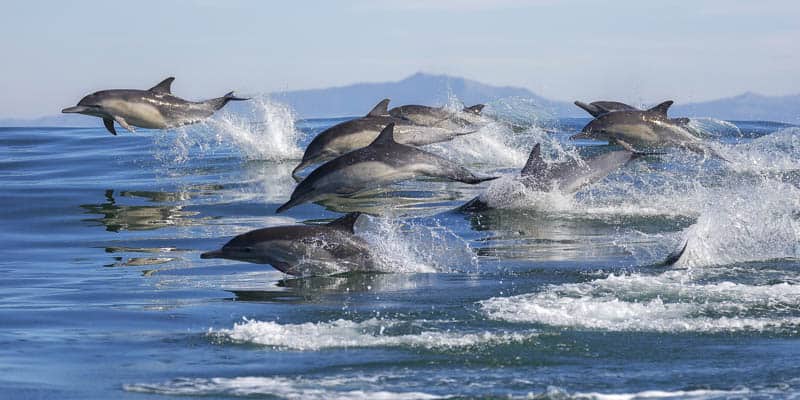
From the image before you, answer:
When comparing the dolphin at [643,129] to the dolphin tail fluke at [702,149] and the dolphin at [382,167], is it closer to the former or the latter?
the dolphin tail fluke at [702,149]

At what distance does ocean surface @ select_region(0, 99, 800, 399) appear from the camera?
693cm

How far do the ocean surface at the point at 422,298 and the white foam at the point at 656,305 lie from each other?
27 mm

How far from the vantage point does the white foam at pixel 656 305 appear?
8.17m

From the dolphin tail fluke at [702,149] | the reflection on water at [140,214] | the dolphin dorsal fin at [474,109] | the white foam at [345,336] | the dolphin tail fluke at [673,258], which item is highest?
the dolphin dorsal fin at [474,109]

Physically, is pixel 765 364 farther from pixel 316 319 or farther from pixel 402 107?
pixel 402 107

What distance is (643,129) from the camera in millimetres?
19266

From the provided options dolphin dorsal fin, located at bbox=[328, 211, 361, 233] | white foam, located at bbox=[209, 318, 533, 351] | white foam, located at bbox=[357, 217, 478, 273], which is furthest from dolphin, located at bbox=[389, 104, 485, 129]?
white foam, located at bbox=[209, 318, 533, 351]

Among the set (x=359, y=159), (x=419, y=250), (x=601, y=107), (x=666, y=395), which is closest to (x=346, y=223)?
(x=419, y=250)

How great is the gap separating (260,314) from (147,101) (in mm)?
9731

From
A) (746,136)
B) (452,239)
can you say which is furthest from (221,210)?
(746,136)

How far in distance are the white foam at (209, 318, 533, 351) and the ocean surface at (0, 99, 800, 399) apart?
23mm

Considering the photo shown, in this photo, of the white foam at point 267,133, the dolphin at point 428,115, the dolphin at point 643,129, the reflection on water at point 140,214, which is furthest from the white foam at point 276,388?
the white foam at point 267,133

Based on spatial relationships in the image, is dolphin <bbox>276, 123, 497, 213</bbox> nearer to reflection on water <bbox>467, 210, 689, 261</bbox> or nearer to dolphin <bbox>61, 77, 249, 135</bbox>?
reflection on water <bbox>467, 210, 689, 261</bbox>

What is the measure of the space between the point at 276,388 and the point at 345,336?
51.4 inches
